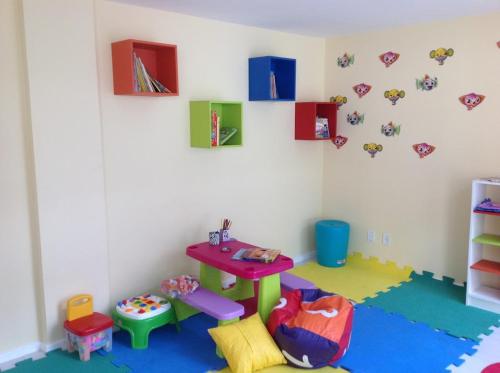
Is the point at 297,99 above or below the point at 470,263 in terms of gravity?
above

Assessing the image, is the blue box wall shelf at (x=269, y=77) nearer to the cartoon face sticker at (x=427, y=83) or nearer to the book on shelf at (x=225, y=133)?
the book on shelf at (x=225, y=133)

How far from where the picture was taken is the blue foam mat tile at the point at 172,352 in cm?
288

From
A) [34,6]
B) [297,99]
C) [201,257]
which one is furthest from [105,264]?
[297,99]

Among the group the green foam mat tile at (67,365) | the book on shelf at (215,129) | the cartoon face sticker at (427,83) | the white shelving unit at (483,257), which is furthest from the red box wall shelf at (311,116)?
the green foam mat tile at (67,365)

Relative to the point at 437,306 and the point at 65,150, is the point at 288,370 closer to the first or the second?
the point at 437,306

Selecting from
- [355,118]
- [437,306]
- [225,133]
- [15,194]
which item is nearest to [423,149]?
[355,118]

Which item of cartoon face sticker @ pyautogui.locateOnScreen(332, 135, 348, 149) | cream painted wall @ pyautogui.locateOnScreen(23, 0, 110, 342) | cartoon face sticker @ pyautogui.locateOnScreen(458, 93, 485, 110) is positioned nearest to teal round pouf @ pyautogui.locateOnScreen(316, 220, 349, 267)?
cartoon face sticker @ pyautogui.locateOnScreen(332, 135, 348, 149)

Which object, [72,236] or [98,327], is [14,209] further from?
[98,327]

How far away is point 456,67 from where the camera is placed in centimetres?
387

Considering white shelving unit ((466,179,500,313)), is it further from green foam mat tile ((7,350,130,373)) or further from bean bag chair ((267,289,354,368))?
green foam mat tile ((7,350,130,373))

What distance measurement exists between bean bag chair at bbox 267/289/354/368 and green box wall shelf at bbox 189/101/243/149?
4.51 feet

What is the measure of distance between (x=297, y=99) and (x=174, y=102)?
58.3 inches

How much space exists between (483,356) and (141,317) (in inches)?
87.3

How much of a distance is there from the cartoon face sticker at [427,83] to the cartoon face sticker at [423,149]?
483mm
